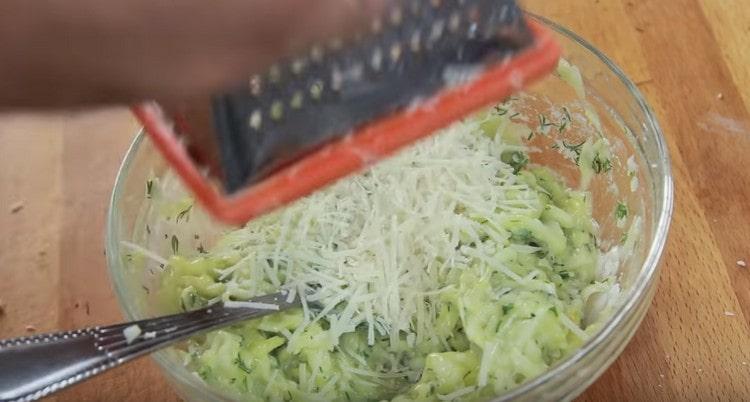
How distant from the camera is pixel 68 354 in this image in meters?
0.80

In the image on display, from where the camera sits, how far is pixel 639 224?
3.11 ft

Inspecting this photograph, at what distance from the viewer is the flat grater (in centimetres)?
56

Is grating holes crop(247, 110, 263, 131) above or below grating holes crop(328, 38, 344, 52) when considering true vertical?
below

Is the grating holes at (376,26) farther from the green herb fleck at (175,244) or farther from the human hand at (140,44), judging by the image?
the green herb fleck at (175,244)

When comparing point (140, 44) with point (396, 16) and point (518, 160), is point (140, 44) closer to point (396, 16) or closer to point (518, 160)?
point (396, 16)

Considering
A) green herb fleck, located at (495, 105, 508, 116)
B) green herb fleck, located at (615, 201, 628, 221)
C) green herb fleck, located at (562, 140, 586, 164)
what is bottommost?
green herb fleck, located at (615, 201, 628, 221)

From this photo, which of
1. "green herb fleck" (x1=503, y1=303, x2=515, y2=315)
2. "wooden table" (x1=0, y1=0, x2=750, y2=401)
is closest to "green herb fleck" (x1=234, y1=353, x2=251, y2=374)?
"wooden table" (x1=0, y1=0, x2=750, y2=401)

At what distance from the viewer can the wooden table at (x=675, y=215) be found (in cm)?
94

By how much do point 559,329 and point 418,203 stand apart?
219 mm

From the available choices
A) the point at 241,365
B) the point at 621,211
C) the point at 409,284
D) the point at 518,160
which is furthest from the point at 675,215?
the point at 241,365

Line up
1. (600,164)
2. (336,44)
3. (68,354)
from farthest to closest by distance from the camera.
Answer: (600,164) < (68,354) < (336,44)

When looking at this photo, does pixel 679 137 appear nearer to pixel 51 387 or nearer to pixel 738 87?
A: pixel 738 87

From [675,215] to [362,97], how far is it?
2.05 feet

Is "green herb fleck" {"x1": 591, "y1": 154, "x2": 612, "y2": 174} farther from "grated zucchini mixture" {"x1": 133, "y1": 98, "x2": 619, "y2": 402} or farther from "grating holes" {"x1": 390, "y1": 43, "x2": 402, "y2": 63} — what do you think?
"grating holes" {"x1": 390, "y1": 43, "x2": 402, "y2": 63}
